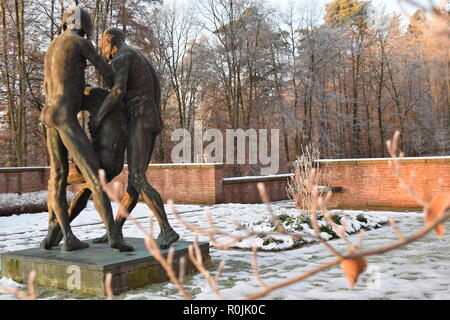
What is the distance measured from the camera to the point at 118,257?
5457 mm

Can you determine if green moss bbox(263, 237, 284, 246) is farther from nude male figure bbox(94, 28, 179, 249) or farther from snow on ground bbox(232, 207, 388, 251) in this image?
nude male figure bbox(94, 28, 179, 249)

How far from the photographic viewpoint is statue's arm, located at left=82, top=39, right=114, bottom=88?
5742mm

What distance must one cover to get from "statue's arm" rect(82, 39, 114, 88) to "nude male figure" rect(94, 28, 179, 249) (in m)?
0.09

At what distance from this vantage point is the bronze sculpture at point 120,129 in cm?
589

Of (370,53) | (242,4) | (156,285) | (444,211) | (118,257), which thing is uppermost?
(242,4)

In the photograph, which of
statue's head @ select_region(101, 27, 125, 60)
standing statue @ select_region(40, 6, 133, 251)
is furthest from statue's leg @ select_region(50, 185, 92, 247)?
statue's head @ select_region(101, 27, 125, 60)

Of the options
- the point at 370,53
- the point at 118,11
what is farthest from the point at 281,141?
the point at 118,11

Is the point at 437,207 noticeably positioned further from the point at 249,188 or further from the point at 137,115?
the point at 249,188

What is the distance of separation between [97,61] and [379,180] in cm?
1230

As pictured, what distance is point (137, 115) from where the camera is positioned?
6090 millimetres

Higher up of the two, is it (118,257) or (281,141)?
(281,141)

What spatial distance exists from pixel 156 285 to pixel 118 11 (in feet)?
70.3
